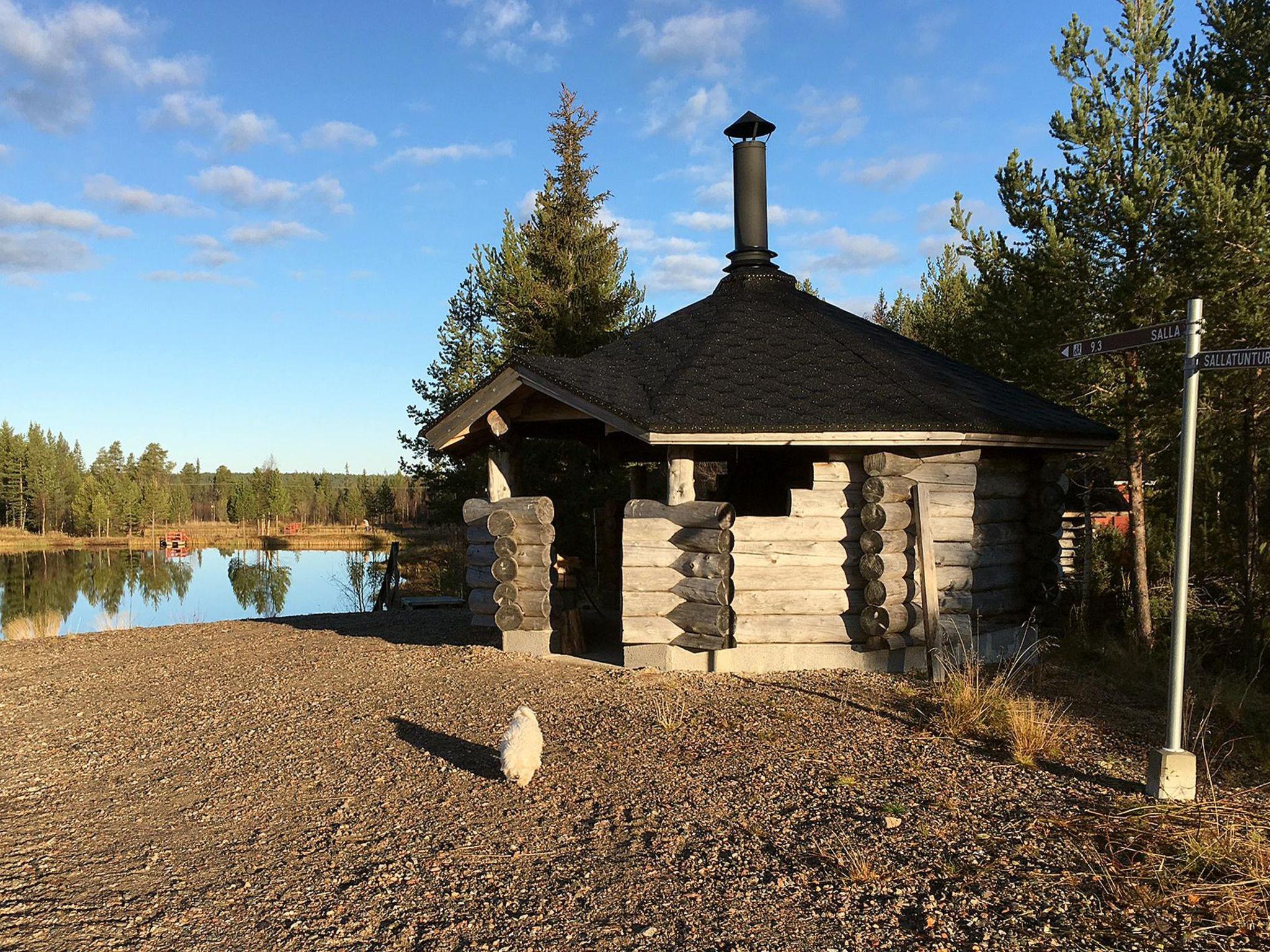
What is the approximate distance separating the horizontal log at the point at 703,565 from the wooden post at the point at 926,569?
181 cm

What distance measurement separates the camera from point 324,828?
455cm

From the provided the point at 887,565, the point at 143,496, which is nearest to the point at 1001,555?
the point at 887,565

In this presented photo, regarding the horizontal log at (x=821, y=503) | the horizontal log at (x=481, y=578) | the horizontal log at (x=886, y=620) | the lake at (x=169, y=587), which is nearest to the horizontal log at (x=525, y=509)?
the horizontal log at (x=481, y=578)

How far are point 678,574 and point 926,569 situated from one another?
7.74ft

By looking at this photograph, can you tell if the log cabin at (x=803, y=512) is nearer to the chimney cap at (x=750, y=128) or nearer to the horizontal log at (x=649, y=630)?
the horizontal log at (x=649, y=630)

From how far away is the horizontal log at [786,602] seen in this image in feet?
26.8

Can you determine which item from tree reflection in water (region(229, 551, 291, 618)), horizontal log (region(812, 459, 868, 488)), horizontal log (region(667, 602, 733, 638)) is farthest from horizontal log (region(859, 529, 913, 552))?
tree reflection in water (region(229, 551, 291, 618))

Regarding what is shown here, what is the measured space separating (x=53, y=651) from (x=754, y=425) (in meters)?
9.29

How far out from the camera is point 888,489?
7934 mm

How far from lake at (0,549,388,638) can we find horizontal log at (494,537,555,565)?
25.5ft

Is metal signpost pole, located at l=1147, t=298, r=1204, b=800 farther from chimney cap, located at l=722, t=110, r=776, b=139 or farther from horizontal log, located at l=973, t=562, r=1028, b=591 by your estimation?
chimney cap, located at l=722, t=110, r=776, b=139

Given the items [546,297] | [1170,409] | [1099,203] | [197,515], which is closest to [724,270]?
[1099,203]

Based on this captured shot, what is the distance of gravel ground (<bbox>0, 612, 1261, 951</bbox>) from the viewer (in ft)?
11.3

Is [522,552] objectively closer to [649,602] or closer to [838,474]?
[649,602]
